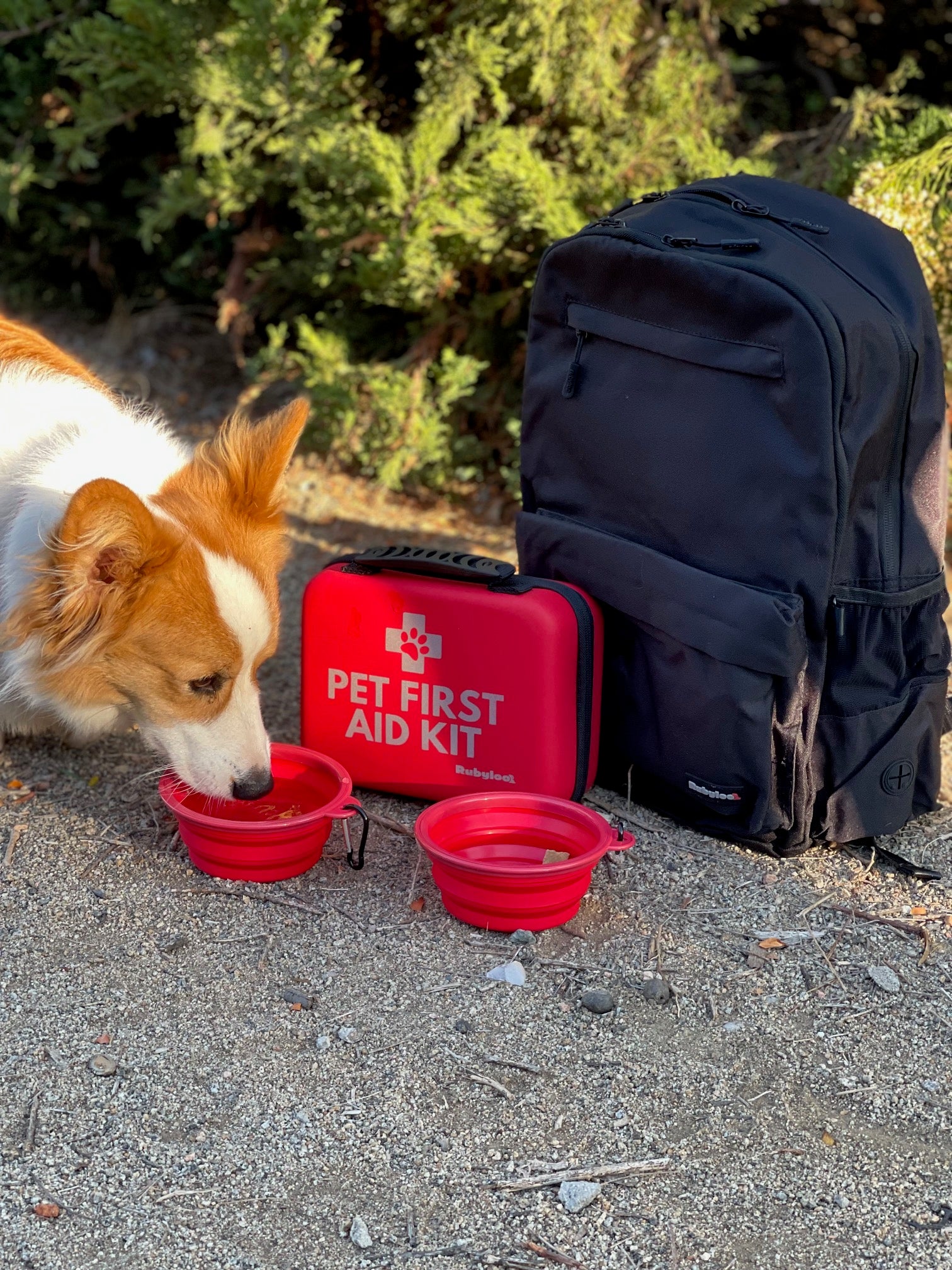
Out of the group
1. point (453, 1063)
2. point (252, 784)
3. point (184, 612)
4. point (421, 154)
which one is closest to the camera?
point (453, 1063)

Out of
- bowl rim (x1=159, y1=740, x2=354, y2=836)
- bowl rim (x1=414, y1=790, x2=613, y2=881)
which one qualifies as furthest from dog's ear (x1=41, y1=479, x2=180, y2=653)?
bowl rim (x1=414, y1=790, x2=613, y2=881)

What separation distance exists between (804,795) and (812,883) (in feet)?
0.67

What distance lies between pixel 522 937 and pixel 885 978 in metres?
0.73

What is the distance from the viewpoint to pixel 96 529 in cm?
228

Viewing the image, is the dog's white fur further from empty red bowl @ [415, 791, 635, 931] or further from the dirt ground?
empty red bowl @ [415, 791, 635, 931]

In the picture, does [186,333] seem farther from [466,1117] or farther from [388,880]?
[466,1117]

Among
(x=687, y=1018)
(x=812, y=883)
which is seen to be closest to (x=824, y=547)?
(x=812, y=883)

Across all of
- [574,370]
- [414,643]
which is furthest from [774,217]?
[414,643]

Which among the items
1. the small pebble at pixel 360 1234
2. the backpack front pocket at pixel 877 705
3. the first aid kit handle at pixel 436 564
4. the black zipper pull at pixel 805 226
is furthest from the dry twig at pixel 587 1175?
the black zipper pull at pixel 805 226

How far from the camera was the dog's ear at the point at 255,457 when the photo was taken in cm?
272

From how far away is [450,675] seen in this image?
2844 mm

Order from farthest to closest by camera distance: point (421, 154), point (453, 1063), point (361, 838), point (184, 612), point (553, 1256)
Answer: point (421, 154), point (361, 838), point (184, 612), point (453, 1063), point (553, 1256)

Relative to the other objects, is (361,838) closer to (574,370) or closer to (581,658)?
(581,658)

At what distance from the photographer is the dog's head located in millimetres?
2402
